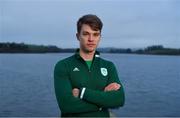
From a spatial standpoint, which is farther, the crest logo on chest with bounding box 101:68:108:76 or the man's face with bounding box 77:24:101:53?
the crest logo on chest with bounding box 101:68:108:76

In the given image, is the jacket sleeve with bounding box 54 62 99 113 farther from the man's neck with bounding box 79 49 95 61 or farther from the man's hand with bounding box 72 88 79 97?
the man's neck with bounding box 79 49 95 61

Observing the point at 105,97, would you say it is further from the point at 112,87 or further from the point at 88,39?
the point at 88,39

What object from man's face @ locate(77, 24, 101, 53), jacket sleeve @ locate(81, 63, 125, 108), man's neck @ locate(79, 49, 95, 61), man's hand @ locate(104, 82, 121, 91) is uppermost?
man's face @ locate(77, 24, 101, 53)

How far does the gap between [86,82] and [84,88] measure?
71mm

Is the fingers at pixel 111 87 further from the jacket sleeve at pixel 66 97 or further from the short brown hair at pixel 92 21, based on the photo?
the short brown hair at pixel 92 21

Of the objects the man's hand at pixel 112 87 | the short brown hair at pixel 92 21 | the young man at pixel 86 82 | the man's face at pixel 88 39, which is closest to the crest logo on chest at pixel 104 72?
the young man at pixel 86 82

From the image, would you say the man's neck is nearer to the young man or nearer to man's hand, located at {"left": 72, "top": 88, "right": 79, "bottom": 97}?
the young man

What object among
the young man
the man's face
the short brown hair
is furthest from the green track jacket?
the short brown hair

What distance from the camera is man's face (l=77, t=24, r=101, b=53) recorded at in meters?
3.85

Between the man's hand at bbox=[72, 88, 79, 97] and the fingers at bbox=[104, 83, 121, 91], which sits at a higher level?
the fingers at bbox=[104, 83, 121, 91]

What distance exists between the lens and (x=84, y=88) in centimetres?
385

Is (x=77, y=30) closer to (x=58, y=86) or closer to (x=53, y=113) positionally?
(x=58, y=86)

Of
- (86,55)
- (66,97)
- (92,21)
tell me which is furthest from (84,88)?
(92,21)

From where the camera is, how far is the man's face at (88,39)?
3.85 m
